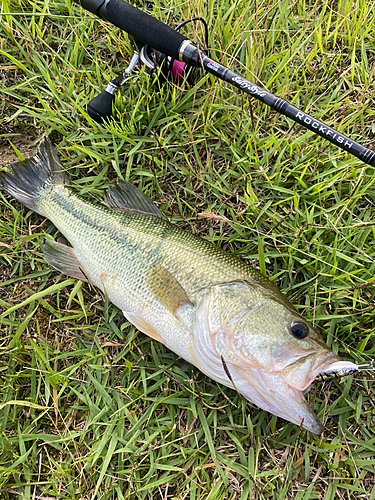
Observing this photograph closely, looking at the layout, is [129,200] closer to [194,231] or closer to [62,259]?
[194,231]

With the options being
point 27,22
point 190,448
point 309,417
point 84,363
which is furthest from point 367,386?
point 27,22

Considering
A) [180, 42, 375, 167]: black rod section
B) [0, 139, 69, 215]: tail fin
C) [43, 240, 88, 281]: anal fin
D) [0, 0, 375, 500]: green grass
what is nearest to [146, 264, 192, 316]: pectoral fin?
[0, 0, 375, 500]: green grass

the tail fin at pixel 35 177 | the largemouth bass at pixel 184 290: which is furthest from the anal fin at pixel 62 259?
the tail fin at pixel 35 177

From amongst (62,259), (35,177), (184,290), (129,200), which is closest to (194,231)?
(129,200)

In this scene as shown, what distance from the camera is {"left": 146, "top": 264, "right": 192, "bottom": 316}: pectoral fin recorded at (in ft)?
7.73

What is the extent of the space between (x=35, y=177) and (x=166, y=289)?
5.00 feet

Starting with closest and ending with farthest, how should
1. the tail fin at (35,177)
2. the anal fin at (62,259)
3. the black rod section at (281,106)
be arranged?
1. the black rod section at (281,106)
2. the anal fin at (62,259)
3. the tail fin at (35,177)

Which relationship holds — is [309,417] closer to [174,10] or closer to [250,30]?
[250,30]

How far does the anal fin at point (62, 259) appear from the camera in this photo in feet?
9.13

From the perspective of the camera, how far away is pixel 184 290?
2.36m

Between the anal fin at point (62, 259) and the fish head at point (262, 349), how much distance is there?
3.58ft

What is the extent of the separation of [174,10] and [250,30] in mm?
756

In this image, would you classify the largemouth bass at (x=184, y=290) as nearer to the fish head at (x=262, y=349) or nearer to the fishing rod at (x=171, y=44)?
the fish head at (x=262, y=349)

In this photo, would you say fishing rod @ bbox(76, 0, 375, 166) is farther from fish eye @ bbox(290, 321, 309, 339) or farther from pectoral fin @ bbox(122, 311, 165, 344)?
pectoral fin @ bbox(122, 311, 165, 344)
